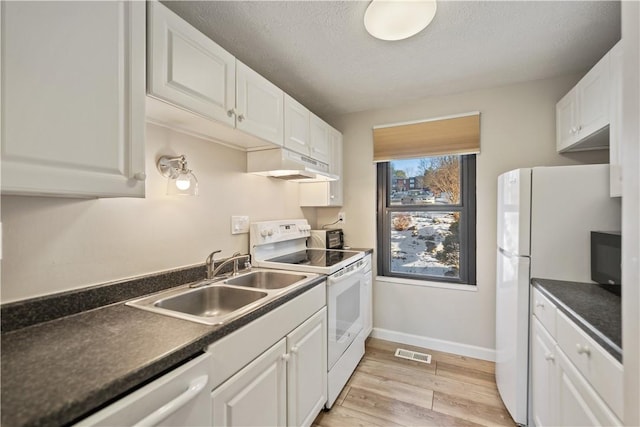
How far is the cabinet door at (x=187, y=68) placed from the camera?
3.50ft

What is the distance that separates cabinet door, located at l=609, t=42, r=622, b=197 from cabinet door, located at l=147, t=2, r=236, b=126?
1.97 meters

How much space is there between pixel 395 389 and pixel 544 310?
1.15 m

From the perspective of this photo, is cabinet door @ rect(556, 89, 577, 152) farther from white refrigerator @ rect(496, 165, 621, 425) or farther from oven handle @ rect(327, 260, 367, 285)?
oven handle @ rect(327, 260, 367, 285)

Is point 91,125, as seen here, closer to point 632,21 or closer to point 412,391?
point 632,21

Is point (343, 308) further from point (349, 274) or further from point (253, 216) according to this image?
point (253, 216)

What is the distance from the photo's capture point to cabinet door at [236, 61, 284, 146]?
4.84ft

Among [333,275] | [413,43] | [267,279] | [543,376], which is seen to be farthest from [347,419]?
[413,43]

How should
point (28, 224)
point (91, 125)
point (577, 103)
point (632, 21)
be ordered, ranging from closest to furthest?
point (632, 21)
point (91, 125)
point (28, 224)
point (577, 103)

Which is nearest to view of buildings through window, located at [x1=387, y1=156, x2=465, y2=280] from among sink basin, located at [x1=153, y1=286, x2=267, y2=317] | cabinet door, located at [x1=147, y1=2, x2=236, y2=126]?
sink basin, located at [x1=153, y1=286, x2=267, y2=317]

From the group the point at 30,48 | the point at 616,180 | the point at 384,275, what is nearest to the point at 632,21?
the point at 616,180

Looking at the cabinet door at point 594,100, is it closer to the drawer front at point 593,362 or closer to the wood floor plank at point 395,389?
the drawer front at point 593,362

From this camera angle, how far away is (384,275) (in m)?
2.80

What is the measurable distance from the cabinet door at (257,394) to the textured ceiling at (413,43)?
5.61 ft

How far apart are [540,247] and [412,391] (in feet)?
4.29
